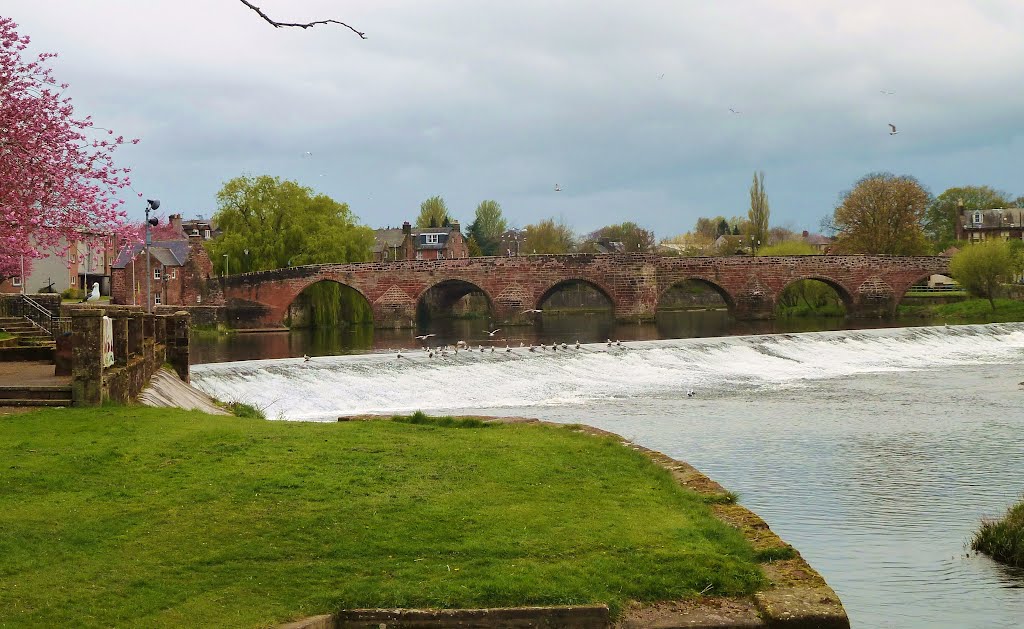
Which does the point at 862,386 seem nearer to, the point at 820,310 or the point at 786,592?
the point at 786,592

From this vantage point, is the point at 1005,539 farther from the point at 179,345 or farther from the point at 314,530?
the point at 179,345

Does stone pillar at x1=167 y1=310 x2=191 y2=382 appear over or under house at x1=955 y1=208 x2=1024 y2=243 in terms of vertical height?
under

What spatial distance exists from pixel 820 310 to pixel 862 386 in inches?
1772

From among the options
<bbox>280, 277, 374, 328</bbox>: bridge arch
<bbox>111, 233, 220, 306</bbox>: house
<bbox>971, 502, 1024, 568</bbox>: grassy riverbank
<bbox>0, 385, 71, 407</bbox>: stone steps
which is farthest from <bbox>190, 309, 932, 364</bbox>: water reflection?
<bbox>971, 502, 1024, 568</bbox>: grassy riverbank

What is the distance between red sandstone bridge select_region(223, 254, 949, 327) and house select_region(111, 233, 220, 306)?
6.88 ft

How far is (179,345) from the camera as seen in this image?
17781mm

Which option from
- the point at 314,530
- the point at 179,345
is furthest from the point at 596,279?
the point at 314,530

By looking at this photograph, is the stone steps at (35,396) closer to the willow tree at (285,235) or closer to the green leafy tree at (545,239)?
the willow tree at (285,235)

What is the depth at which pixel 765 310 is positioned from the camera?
211 feet

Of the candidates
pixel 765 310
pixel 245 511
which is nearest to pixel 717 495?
pixel 245 511

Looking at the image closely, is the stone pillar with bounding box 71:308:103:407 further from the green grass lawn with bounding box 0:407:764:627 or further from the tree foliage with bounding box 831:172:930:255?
the tree foliage with bounding box 831:172:930:255

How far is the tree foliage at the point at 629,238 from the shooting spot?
113938mm

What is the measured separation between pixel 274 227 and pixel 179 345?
45.6m

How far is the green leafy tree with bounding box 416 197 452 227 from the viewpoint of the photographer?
359ft
